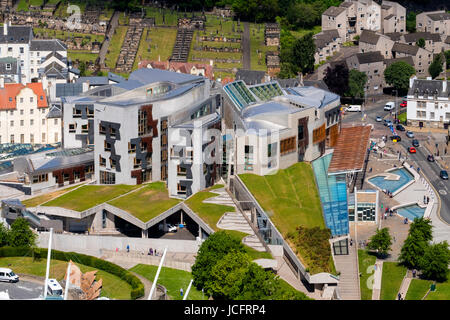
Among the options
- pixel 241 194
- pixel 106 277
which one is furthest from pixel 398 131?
pixel 106 277

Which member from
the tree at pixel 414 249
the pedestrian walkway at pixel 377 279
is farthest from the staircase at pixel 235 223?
the tree at pixel 414 249

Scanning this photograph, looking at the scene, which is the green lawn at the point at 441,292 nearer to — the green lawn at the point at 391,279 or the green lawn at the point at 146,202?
the green lawn at the point at 391,279

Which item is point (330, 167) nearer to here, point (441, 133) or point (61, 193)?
point (61, 193)

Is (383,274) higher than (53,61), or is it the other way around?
(53,61)

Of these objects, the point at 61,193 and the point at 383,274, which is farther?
the point at 61,193

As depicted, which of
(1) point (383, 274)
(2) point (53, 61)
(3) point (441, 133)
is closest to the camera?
(1) point (383, 274)
